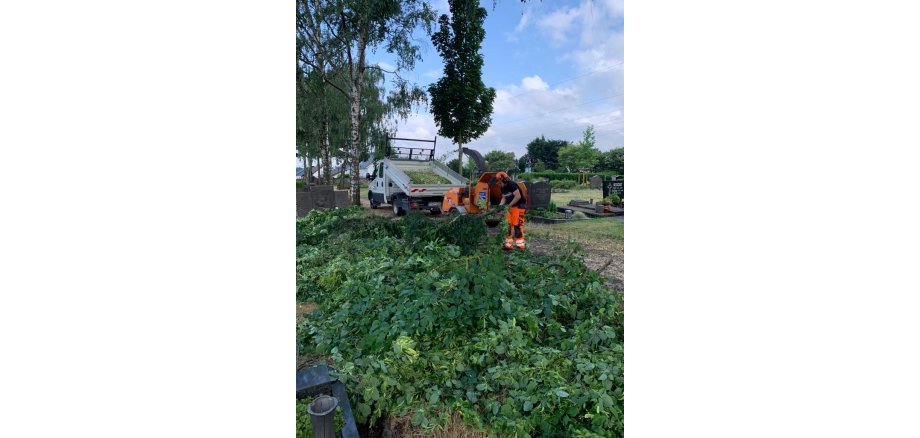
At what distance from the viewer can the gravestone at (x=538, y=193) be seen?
19.7ft

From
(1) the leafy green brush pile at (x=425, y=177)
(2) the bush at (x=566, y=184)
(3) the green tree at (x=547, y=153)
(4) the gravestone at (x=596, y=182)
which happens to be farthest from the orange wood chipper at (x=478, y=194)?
(3) the green tree at (x=547, y=153)

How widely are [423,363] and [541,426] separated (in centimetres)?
60

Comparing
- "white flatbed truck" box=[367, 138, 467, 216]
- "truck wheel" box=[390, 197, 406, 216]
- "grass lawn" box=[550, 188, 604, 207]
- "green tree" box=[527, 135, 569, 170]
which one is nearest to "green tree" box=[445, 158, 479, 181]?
"white flatbed truck" box=[367, 138, 467, 216]

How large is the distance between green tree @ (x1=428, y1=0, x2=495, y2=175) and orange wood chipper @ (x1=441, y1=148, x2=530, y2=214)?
0.49m

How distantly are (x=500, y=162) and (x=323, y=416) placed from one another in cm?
532

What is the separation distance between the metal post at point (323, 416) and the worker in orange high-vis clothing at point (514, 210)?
3.50 m

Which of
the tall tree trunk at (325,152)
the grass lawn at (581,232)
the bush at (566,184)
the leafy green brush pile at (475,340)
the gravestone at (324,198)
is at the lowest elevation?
the leafy green brush pile at (475,340)

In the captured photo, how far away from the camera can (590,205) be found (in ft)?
30.1

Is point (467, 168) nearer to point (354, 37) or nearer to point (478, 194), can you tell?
point (478, 194)

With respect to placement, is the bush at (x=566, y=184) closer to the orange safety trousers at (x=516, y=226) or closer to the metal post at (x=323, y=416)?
the orange safety trousers at (x=516, y=226)

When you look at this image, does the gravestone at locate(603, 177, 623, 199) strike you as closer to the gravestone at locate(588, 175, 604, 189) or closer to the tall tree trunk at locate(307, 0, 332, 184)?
the gravestone at locate(588, 175, 604, 189)

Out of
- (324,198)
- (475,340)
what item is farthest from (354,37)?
(475,340)

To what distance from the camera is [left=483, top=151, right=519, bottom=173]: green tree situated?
589cm

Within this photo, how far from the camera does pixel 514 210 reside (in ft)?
15.2
